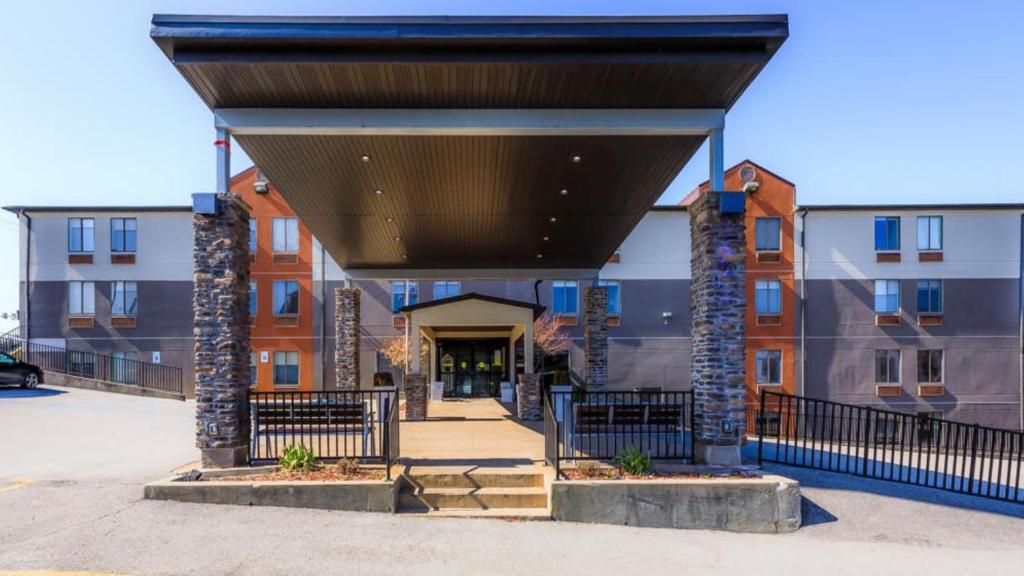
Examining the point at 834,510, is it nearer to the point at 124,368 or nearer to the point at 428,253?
the point at 428,253

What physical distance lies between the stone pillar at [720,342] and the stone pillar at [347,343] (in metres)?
11.6

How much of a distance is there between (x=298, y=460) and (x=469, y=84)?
5344 mm

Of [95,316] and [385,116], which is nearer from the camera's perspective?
[385,116]

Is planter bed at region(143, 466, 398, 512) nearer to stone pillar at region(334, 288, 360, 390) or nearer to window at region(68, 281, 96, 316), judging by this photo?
stone pillar at region(334, 288, 360, 390)

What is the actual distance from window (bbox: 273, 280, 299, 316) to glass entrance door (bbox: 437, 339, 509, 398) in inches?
262

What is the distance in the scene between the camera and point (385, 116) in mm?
8469

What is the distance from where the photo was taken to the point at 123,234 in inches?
1053

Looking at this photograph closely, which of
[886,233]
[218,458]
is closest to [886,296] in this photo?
[886,233]

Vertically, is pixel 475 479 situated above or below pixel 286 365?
above

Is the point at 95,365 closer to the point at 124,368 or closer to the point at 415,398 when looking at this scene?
the point at 124,368

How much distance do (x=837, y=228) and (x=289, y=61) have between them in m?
26.0

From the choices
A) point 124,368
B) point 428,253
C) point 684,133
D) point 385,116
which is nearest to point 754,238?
point 428,253

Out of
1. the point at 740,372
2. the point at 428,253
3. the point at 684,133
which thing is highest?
the point at 684,133

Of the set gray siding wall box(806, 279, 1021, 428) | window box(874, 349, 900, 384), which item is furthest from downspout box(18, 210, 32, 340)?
window box(874, 349, 900, 384)
